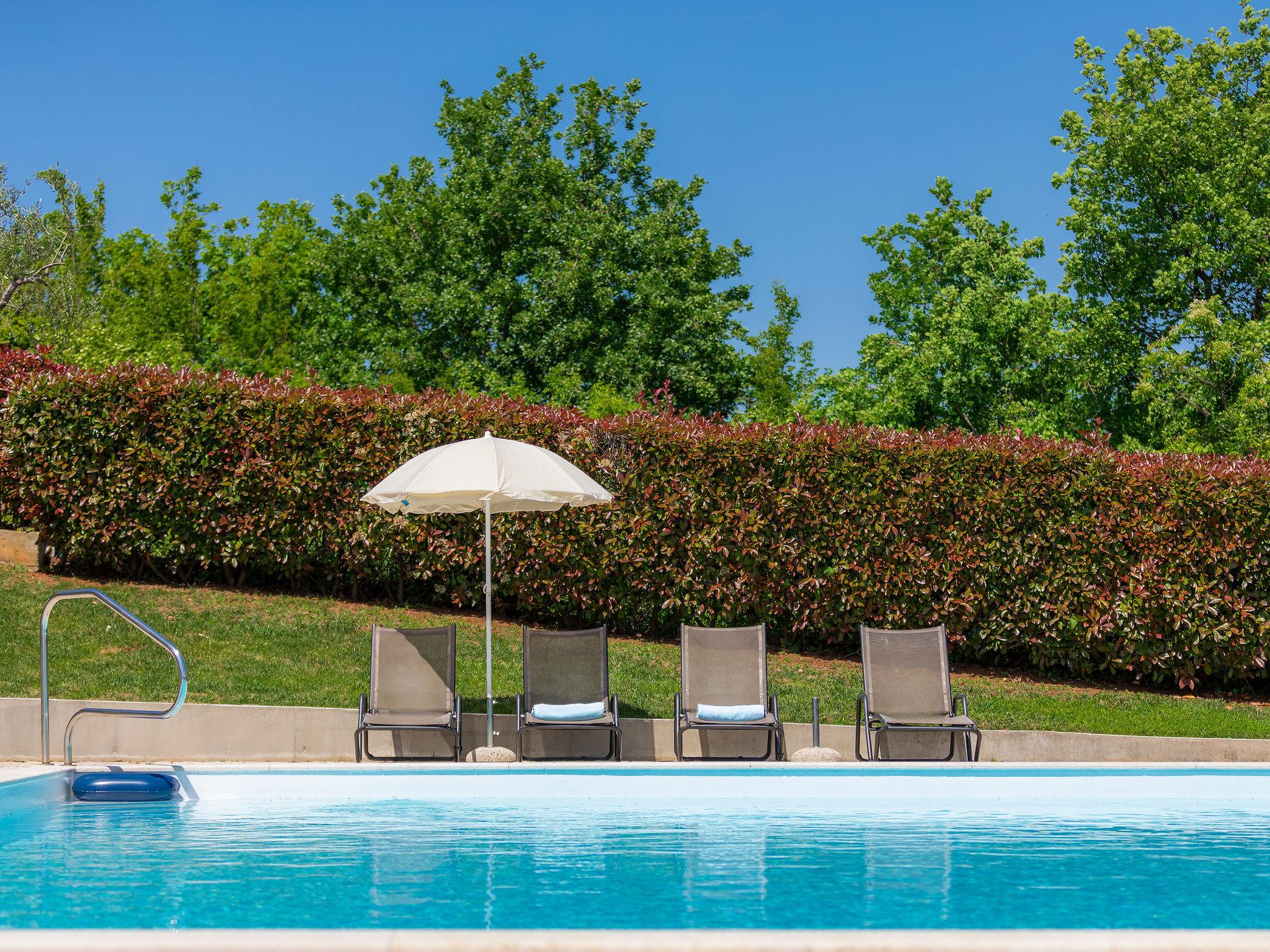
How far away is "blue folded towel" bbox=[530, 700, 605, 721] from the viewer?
9297mm

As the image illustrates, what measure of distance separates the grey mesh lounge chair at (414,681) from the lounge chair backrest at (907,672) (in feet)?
11.8

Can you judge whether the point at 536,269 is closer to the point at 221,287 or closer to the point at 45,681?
the point at 221,287

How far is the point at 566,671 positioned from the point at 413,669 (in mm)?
1305

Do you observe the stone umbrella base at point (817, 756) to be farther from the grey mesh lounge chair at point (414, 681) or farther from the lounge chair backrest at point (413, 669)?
the lounge chair backrest at point (413, 669)

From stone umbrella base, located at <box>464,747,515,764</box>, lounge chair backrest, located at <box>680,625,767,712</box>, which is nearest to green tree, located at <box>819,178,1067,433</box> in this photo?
lounge chair backrest, located at <box>680,625,767,712</box>

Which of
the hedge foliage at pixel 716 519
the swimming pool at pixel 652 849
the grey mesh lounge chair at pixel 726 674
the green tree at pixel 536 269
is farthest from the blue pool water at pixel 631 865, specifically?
the green tree at pixel 536 269

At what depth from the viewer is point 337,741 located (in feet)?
30.5

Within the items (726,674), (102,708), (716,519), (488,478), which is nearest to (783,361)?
(716,519)

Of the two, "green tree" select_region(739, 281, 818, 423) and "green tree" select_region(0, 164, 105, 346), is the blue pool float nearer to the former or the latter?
"green tree" select_region(0, 164, 105, 346)

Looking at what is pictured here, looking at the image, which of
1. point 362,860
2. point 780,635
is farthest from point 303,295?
point 362,860

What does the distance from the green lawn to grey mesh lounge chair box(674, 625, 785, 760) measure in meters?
0.48

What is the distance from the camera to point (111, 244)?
32.4 meters

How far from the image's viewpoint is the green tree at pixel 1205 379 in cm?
1738

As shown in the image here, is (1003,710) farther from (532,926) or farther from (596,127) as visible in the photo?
(596,127)
